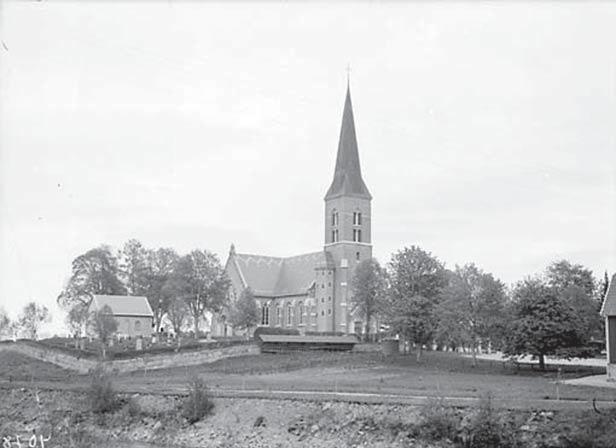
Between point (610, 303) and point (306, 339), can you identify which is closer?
point (610, 303)

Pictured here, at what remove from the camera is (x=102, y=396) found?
117 feet

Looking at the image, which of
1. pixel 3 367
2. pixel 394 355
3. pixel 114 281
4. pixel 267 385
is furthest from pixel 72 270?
pixel 267 385

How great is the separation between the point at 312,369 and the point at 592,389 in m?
21.9

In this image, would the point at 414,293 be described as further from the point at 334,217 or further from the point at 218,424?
the point at 334,217

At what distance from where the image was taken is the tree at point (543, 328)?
153 ft

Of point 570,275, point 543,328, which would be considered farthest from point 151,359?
point 570,275

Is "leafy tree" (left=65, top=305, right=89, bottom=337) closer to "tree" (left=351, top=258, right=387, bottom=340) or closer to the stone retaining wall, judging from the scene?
the stone retaining wall

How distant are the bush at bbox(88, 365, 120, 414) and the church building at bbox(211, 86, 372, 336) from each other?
5652cm

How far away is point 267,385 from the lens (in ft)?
125

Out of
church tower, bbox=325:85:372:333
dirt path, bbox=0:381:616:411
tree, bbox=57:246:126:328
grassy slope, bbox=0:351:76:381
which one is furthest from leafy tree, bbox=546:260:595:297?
dirt path, bbox=0:381:616:411

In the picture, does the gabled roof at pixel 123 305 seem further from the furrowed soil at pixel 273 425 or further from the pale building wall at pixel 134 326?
the furrowed soil at pixel 273 425

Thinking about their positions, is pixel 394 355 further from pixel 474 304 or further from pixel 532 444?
pixel 532 444

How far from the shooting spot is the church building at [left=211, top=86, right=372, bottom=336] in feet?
314

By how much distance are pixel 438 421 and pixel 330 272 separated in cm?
7075
